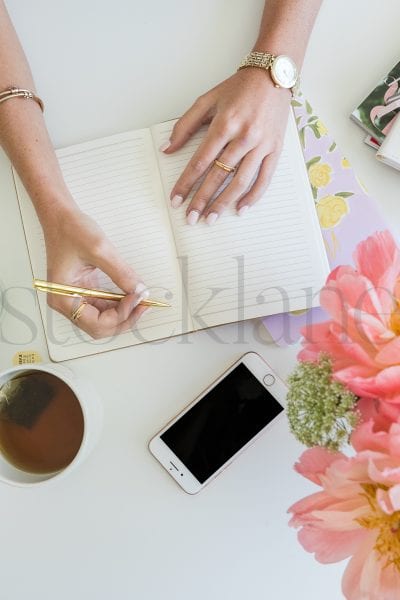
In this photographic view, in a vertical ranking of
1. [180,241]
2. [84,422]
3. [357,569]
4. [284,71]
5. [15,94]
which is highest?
[15,94]

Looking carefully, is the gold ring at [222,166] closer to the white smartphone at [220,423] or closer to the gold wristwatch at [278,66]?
the gold wristwatch at [278,66]

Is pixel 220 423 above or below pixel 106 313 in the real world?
below

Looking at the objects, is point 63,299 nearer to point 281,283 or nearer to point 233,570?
point 281,283

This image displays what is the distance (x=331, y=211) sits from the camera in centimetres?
61

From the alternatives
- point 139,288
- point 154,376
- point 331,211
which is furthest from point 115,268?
point 331,211

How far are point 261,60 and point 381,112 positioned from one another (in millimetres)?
144

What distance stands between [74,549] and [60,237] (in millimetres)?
347

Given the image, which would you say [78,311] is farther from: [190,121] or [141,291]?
[190,121]

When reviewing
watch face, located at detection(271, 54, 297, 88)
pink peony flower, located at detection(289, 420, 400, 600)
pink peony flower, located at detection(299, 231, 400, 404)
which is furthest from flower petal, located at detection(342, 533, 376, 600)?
watch face, located at detection(271, 54, 297, 88)

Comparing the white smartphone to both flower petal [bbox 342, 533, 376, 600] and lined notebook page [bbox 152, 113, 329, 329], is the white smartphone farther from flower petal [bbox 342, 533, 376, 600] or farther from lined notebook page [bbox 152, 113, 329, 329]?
flower petal [bbox 342, 533, 376, 600]

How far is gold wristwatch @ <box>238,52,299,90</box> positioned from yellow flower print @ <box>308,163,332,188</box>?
9 centimetres

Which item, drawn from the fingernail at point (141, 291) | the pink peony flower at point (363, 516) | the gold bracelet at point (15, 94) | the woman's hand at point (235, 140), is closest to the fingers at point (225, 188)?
the woman's hand at point (235, 140)

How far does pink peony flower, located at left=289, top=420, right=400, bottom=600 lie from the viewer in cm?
33

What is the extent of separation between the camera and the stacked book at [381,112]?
23.4 inches
